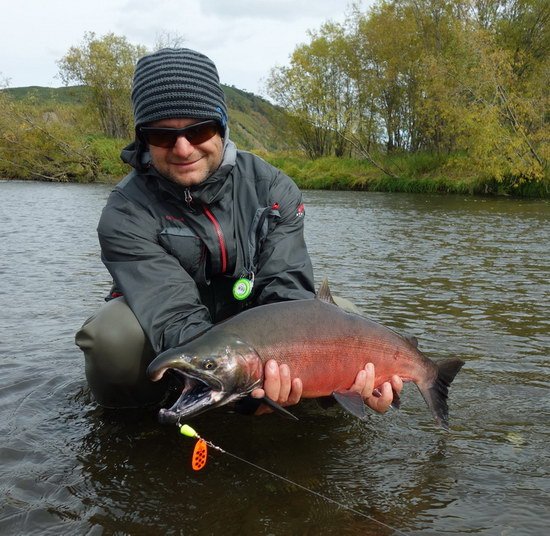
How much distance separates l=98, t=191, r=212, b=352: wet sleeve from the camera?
249 cm

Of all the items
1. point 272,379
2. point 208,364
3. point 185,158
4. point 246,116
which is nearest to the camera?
point 208,364

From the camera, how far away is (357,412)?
2273 millimetres

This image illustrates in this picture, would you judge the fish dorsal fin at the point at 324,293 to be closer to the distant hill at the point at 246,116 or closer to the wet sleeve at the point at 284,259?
the wet sleeve at the point at 284,259

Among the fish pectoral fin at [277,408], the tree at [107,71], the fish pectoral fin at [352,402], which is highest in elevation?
the tree at [107,71]

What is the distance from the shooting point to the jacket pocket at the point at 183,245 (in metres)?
2.79

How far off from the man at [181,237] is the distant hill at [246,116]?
3905 centimetres

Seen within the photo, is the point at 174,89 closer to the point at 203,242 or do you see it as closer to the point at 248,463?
the point at 203,242

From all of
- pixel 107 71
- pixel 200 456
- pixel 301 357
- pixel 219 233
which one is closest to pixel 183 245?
pixel 219 233

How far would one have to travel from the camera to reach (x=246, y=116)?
411 ft

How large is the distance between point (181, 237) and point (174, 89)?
68cm

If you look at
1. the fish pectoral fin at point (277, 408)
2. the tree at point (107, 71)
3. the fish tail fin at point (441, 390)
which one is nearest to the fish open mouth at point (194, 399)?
the fish pectoral fin at point (277, 408)

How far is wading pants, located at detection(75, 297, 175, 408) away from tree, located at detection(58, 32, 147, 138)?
124 feet

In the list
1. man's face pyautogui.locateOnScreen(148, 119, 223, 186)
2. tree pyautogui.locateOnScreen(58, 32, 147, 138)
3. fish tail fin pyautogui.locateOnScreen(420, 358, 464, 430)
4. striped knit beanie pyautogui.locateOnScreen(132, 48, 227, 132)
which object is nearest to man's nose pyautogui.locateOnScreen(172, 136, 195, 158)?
man's face pyautogui.locateOnScreen(148, 119, 223, 186)

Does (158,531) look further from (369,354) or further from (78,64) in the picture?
(78,64)
